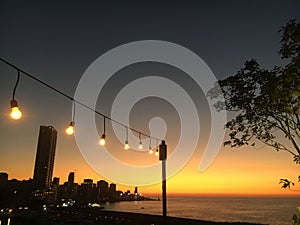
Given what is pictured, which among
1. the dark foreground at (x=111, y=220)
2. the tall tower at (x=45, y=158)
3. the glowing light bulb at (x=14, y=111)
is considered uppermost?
the tall tower at (x=45, y=158)

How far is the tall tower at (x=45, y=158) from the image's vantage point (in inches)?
5695

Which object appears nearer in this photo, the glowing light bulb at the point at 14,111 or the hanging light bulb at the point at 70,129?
the glowing light bulb at the point at 14,111

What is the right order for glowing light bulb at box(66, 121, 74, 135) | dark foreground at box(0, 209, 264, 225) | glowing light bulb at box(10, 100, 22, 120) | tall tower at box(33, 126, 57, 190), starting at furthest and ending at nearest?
tall tower at box(33, 126, 57, 190), dark foreground at box(0, 209, 264, 225), glowing light bulb at box(66, 121, 74, 135), glowing light bulb at box(10, 100, 22, 120)

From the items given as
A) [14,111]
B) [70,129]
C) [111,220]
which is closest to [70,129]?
[70,129]

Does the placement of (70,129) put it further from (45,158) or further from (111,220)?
(45,158)

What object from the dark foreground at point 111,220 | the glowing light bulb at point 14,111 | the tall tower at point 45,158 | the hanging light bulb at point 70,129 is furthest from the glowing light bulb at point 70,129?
the tall tower at point 45,158

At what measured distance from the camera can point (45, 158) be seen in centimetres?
15312

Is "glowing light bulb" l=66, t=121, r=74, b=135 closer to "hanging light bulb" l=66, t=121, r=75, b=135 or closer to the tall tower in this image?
"hanging light bulb" l=66, t=121, r=75, b=135

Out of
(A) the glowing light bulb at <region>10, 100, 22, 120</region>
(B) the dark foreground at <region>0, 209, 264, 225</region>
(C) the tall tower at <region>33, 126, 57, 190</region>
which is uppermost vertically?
(C) the tall tower at <region>33, 126, 57, 190</region>

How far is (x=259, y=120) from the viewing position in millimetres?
6125

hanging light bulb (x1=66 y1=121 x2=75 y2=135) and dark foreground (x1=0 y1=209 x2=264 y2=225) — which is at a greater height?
hanging light bulb (x1=66 y1=121 x2=75 y2=135)

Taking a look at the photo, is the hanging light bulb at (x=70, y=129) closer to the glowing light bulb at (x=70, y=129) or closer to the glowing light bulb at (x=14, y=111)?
the glowing light bulb at (x=70, y=129)

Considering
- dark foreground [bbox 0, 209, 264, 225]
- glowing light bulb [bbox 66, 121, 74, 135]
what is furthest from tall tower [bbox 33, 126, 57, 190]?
glowing light bulb [bbox 66, 121, 74, 135]

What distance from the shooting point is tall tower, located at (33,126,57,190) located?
14466cm
